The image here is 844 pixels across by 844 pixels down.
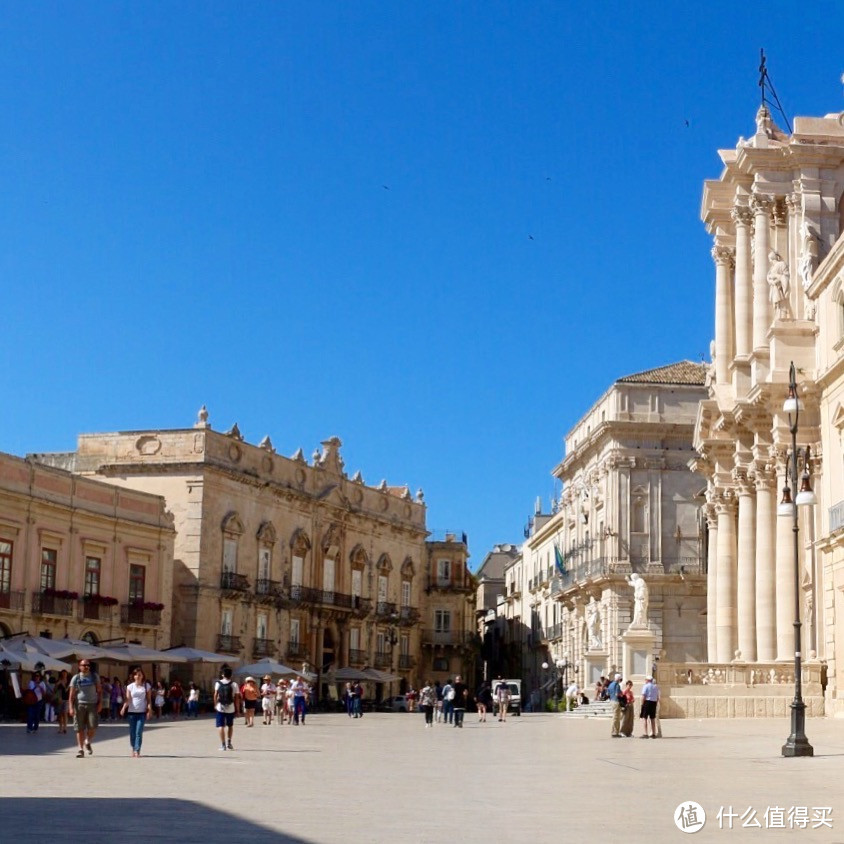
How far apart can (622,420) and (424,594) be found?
1061 inches

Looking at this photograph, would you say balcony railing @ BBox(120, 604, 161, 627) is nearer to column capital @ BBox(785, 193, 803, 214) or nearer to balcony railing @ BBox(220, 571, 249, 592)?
balcony railing @ BBox(220, 571, 249, 592)

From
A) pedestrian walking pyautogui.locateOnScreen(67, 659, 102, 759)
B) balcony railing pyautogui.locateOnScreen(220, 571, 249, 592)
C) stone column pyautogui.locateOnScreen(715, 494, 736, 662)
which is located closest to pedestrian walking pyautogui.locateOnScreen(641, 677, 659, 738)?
pedestrian walking pyautogui.locateOnScreen(67, 659, 102, 759)

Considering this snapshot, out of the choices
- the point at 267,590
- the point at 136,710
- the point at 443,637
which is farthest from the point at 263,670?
the point at 443,637

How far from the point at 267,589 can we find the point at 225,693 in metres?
37.4

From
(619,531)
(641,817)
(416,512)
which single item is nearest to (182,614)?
(619,531)

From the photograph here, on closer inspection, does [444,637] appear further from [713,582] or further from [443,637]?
[713,582]

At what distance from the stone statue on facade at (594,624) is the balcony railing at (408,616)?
1330cm

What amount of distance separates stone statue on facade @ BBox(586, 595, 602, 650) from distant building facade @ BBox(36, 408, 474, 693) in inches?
454

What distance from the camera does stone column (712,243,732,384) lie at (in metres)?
40.2

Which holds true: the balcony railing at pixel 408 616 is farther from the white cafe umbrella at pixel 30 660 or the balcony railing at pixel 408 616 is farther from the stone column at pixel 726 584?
the white cafe umbrella at pixel 30 660

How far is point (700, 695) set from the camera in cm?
3222

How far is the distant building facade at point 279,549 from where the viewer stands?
5484 centimetres

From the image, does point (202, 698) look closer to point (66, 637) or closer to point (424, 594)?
point (66, 637)

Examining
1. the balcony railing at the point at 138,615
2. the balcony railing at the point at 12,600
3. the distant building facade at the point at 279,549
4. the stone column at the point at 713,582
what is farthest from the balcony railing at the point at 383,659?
the stone column at the point at 713,582
